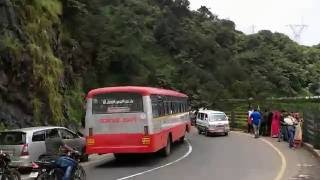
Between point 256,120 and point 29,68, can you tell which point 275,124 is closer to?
point 256,120

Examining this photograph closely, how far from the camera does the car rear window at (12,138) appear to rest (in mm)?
19000

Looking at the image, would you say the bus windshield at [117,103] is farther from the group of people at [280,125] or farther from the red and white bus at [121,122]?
the group of people at [280,125]

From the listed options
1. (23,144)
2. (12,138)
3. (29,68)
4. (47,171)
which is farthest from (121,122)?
(29,68)

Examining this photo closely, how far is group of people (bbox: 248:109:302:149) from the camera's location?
27938 mm

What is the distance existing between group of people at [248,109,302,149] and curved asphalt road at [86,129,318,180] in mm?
1306

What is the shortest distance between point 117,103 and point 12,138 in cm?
424

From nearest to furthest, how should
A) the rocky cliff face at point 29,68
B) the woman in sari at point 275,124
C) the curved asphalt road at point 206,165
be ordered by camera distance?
1. the curved asphalt road at point 206,165
2. the rocky cliff face at point 29,68
3. the woman in sari at point 275,124

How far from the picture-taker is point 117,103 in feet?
71.5

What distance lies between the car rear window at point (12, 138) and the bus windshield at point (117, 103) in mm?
3411

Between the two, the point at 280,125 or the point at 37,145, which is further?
the point at 280,125

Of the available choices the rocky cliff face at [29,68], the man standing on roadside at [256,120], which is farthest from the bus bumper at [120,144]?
the man standing on roadside at [256,120]

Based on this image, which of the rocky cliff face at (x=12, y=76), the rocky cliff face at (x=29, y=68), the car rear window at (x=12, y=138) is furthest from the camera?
the rocky cliff face at (x=29, y=68)

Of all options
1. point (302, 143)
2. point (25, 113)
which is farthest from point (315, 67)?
point (25, 113)

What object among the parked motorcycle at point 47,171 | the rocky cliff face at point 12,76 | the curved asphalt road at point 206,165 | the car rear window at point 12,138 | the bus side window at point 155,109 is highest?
the rocky cliff face at point 12,76
